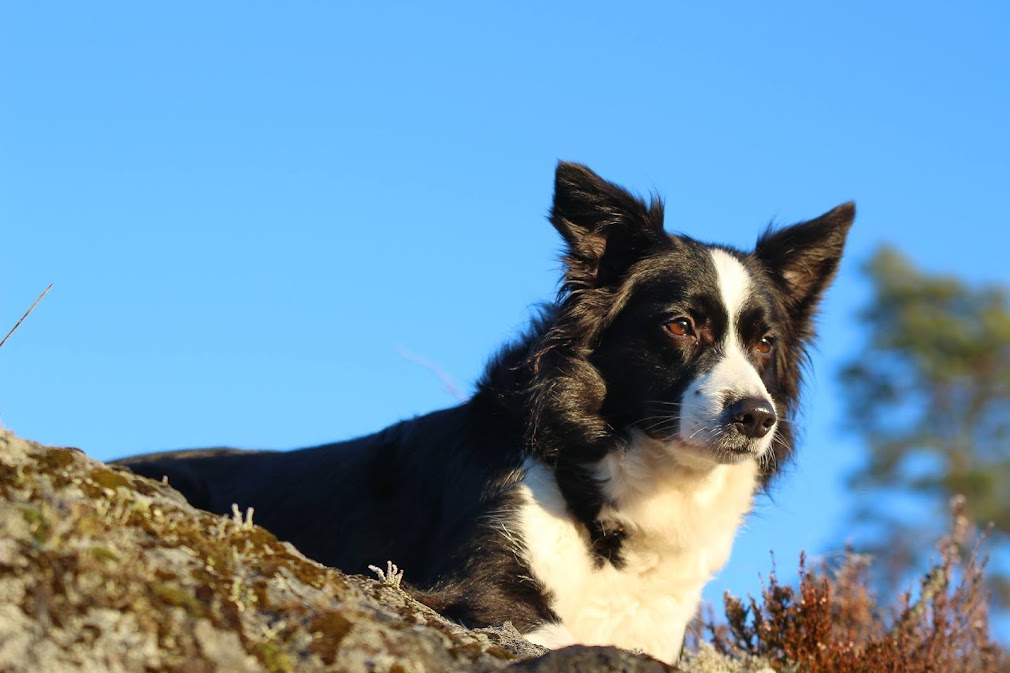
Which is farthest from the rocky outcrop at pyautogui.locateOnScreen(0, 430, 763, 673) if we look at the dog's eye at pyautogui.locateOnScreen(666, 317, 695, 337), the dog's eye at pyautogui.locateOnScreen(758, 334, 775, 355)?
the dog's eye at pyautogui.locateOnScreen(758, 334, 775, 355)

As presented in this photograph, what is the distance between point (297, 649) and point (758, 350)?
3.83 meters

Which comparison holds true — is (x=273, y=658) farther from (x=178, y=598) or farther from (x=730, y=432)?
(x=730, y=432)

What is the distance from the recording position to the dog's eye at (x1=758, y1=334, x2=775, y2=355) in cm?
575

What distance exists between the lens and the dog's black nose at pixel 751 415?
5.09 meters

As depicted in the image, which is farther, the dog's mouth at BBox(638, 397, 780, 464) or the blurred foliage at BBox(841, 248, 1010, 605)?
the blurred foliage at BBox(841, 248, 1010, 605)

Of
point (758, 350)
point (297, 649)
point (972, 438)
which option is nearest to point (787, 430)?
point (758, 350)

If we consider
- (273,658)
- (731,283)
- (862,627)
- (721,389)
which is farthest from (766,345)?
(273,658)

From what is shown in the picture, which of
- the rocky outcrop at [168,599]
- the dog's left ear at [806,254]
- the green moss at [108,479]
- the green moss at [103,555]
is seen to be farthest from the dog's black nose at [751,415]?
the green moss at [103,555]

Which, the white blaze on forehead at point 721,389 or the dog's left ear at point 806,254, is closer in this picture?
the white blaze on forehead at point 721,389

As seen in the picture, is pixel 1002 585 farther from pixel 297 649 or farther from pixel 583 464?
pixel 297 649

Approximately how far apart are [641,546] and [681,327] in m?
1.06

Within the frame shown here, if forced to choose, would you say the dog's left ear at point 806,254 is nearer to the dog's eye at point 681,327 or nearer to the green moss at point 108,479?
the dog's eye at point 681,327

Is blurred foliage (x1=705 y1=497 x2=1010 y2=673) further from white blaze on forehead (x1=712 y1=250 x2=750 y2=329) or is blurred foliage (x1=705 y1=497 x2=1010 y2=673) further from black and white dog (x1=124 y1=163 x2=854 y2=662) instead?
white blaze on forehead (x1=712 y1=250 x2=750 y2=329)

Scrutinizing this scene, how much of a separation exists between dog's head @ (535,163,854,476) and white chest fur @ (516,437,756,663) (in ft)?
0.68
